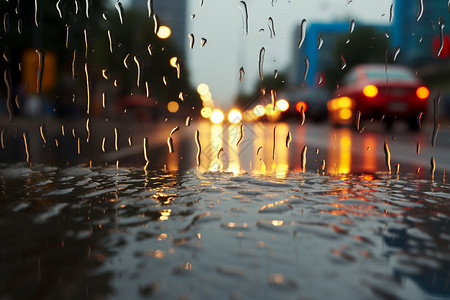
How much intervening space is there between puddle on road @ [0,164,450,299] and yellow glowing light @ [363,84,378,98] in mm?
9233

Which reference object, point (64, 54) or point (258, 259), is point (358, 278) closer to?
point (258, 259)

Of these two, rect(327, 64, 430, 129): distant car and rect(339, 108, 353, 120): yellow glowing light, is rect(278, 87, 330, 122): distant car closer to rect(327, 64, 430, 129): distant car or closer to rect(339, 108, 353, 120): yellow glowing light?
rect(339, 108, 353, 120): yellow glowing light

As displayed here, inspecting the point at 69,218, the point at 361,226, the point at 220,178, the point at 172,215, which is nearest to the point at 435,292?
the point at 361,226

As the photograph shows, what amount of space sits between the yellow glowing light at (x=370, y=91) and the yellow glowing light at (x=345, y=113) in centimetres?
89

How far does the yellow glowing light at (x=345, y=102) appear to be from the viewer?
42.8 ft

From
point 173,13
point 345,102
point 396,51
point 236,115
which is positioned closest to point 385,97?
point 345,102

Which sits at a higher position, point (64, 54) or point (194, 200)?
point (64, 54)

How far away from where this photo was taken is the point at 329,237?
2.00m

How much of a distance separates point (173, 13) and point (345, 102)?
9.26 metres

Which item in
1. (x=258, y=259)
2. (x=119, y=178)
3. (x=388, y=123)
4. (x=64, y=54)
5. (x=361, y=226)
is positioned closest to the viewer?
(x=258, y=259)

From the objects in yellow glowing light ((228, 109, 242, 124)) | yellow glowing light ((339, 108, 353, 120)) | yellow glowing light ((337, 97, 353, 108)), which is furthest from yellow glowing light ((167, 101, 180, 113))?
yellow glowing light ((339, 108, 353, 120))

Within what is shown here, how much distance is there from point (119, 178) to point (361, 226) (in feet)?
6.31

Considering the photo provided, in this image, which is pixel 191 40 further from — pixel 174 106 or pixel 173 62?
pixel 174 106

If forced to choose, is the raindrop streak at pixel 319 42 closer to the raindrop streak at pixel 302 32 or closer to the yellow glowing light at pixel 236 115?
the raindrop streak at pixel 302 32
